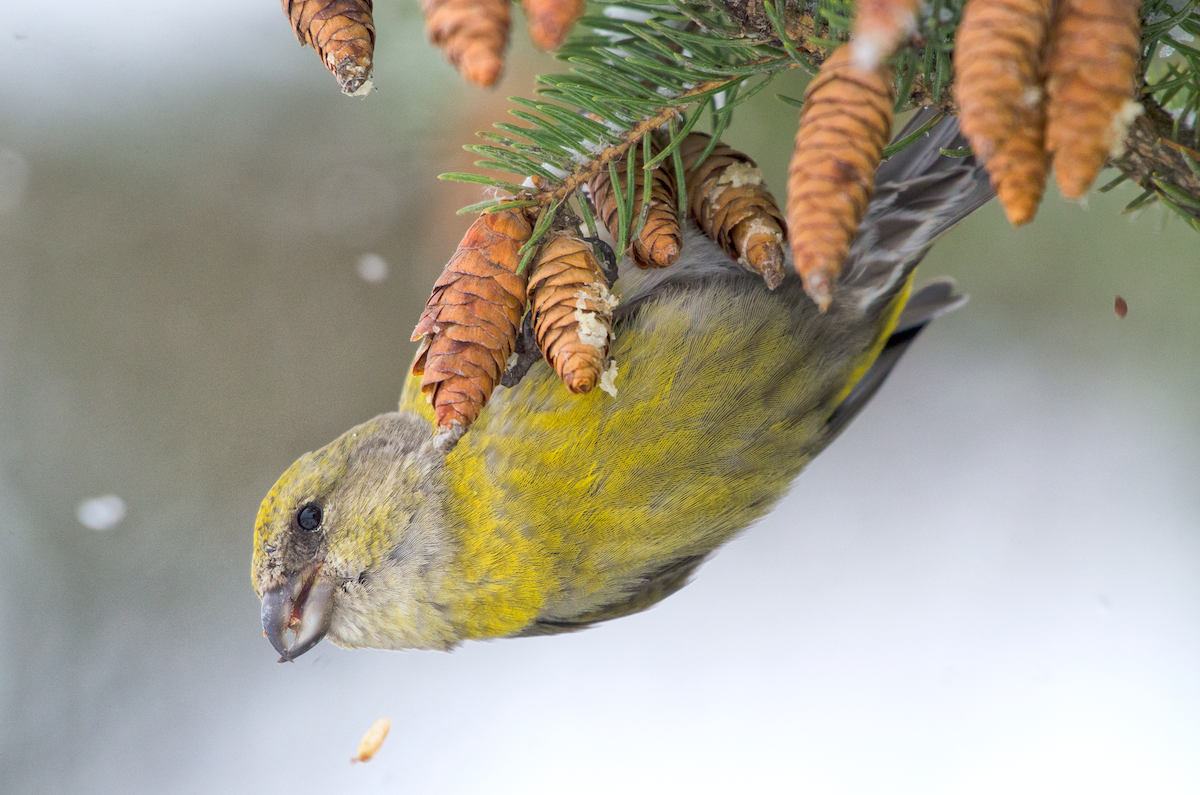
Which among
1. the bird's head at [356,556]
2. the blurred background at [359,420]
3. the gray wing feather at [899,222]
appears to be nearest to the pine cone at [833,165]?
the gray wing feather at [899,222]

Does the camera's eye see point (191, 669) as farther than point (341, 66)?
Yes

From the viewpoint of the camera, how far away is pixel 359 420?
117 centimetres

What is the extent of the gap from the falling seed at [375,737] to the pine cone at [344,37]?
982 mm

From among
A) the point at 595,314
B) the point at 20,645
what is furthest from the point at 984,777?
the point at 20,645

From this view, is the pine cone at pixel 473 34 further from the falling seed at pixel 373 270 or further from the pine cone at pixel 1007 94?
the falling seed at pixel 373 270

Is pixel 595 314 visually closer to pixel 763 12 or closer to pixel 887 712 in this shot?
pixel 763 12

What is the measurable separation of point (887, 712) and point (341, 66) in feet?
4.02

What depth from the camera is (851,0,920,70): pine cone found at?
8.6 inches

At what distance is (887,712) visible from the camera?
3.92 ft

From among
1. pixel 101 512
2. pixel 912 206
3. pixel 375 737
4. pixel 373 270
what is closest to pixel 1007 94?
pixel 912 206

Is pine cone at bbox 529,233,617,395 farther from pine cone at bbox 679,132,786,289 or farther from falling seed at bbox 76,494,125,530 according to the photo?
falling seed at bbox 76,494,125,530

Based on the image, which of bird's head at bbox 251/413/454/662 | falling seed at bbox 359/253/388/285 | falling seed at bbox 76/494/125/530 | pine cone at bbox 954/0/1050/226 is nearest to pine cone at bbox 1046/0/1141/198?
pine cone at bbox 954/0/1050/226

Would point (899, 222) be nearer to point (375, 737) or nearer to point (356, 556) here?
point (356, 556)

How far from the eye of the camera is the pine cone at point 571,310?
41 cm
